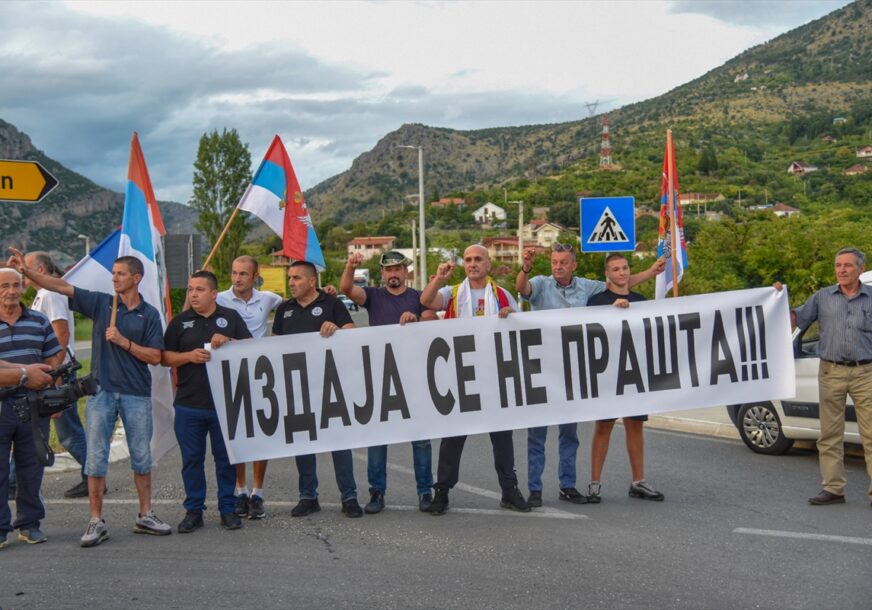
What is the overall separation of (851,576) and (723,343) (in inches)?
111

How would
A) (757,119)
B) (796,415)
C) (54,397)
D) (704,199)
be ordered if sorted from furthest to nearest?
1. (757,119)
2. (704,199)
3. (796,415)
4. (54,397)

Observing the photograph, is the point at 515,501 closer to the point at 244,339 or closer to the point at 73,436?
the point at 244,339

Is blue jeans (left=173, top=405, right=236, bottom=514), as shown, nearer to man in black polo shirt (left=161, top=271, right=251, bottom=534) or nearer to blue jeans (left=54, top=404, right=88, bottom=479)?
man in black polo shirt (left=161, top=271, right=251, bottom=534)

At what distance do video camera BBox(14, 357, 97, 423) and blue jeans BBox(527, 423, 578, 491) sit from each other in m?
3.39

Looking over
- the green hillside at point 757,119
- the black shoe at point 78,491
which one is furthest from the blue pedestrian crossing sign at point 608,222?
the green hillside at point 757,119

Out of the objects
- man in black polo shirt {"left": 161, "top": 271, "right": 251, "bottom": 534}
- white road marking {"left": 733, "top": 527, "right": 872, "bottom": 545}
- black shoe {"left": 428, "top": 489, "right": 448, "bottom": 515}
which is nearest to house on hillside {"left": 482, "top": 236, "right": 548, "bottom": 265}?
black shoe {"left": 428, "top": 489, "right": 448, "bottom": 515}

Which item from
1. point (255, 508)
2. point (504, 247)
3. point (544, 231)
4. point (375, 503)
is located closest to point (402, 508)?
point (375, 503)

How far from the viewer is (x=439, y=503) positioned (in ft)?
24.1

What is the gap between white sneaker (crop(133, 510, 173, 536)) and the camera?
691 centimetres

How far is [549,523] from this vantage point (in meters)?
7.04

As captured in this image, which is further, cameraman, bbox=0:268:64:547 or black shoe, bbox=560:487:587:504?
black shoe, bbox=560:487:587:504

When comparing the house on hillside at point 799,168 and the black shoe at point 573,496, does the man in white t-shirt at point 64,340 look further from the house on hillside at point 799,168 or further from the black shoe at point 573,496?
the house on hillside at point 799,168

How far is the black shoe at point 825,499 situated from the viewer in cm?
757

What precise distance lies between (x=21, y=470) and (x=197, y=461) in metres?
1.24
